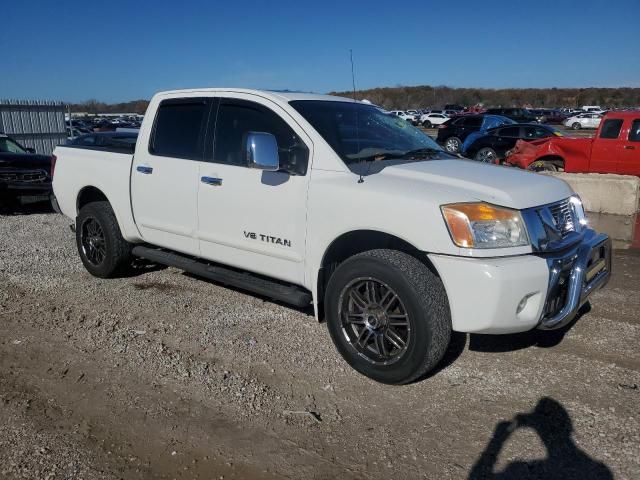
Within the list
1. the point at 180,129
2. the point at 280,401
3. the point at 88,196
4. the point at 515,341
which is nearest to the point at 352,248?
the point at 280,401

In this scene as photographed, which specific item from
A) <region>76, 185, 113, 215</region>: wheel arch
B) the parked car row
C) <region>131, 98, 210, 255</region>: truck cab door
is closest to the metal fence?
the parked car row

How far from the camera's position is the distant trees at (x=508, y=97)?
101 meters

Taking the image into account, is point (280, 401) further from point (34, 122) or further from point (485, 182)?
point (34, 122)

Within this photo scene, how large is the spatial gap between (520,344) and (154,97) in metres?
3.96

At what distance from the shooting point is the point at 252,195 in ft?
13.8

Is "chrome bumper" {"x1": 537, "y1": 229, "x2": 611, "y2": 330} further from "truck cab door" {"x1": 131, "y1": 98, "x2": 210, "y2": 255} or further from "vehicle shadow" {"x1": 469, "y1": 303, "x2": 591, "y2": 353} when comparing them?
"truck cab door" {"x1": 131, "y1": 98, "x2": 210, "y2": 255}

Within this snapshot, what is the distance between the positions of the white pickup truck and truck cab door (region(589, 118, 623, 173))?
26.6 feet

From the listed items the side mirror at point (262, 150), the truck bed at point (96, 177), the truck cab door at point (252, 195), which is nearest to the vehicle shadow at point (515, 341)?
the truck cab door at point (252, 195)

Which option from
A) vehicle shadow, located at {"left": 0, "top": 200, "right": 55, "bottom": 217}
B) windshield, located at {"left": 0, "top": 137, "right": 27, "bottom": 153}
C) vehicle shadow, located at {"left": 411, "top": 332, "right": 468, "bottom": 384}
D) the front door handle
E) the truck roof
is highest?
the truck roof

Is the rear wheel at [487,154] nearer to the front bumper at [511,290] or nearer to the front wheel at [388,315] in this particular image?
the front bumper at [511,290]

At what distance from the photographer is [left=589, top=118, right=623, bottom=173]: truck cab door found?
11352 millimetres

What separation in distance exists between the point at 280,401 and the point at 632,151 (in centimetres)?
1042

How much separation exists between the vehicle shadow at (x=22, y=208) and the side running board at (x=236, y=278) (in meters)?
5.82

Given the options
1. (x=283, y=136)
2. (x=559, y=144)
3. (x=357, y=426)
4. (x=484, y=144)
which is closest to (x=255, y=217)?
(x=283, y=136)
